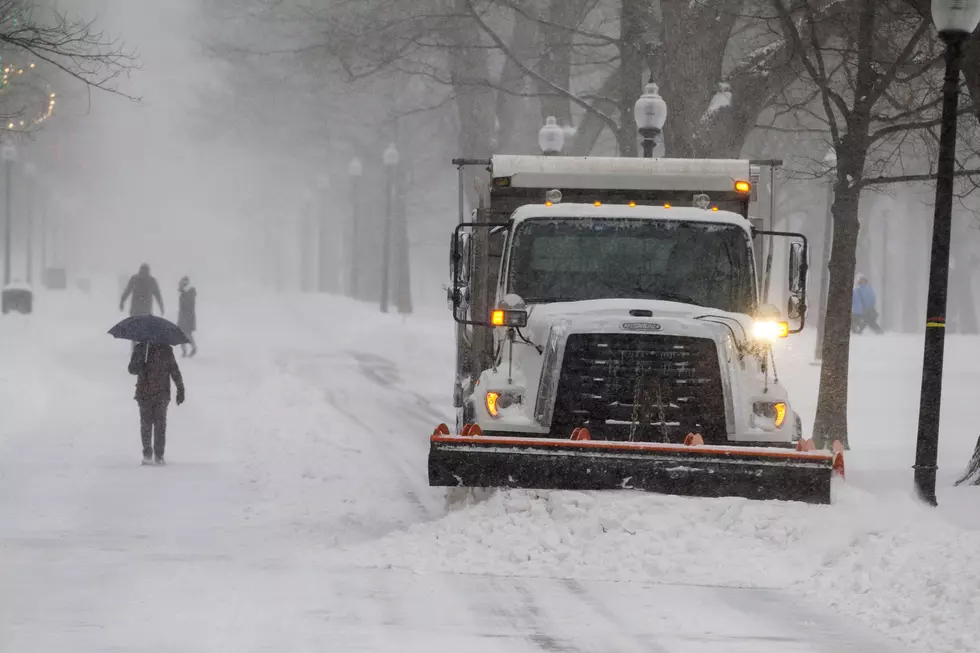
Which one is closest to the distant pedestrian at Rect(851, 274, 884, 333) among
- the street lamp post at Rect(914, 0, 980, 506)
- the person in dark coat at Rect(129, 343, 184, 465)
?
the person in dark coat at Rect(129, 343, 184, 465)

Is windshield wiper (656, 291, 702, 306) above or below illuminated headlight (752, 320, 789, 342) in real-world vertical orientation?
above

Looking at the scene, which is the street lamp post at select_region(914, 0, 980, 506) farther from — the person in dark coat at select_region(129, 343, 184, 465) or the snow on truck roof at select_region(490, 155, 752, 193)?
the person in dark coat at select_region(129, 343, 184, 465)

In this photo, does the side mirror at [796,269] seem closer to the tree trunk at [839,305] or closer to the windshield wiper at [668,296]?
the windshield wiper at [668,296]

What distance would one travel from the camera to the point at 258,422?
20.2 meters

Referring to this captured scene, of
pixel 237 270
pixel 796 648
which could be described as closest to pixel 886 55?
pixel 796 648

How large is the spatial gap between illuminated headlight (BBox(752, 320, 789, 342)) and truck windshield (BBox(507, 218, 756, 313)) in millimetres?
450

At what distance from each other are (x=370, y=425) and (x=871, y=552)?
1132 centimetres

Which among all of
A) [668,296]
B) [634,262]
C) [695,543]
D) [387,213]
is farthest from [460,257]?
[387,213]

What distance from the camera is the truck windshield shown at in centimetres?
1183

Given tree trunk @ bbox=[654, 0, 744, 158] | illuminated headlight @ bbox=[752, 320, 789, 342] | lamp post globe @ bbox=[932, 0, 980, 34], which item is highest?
tree trunk @ bbox=[654, 0, 744, 158]

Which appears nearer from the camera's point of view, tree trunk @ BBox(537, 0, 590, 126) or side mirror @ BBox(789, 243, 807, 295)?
side mirror @ BBox(789, 243, 807, 295)

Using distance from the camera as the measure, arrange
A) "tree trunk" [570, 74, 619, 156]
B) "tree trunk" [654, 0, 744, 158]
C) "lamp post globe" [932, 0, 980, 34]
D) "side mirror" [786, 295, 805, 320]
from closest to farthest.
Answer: "side mirror" [786, 295, 805, 320]
"lamp post globe" [932, 0, 980, 34]
"tree trunk" [654, 0, 744, 158]
"tree trunk" [570, 74, 619, 156]

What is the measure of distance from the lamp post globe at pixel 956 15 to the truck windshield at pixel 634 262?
2.39 meters

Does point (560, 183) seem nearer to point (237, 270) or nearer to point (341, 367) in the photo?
point (341, 367)
